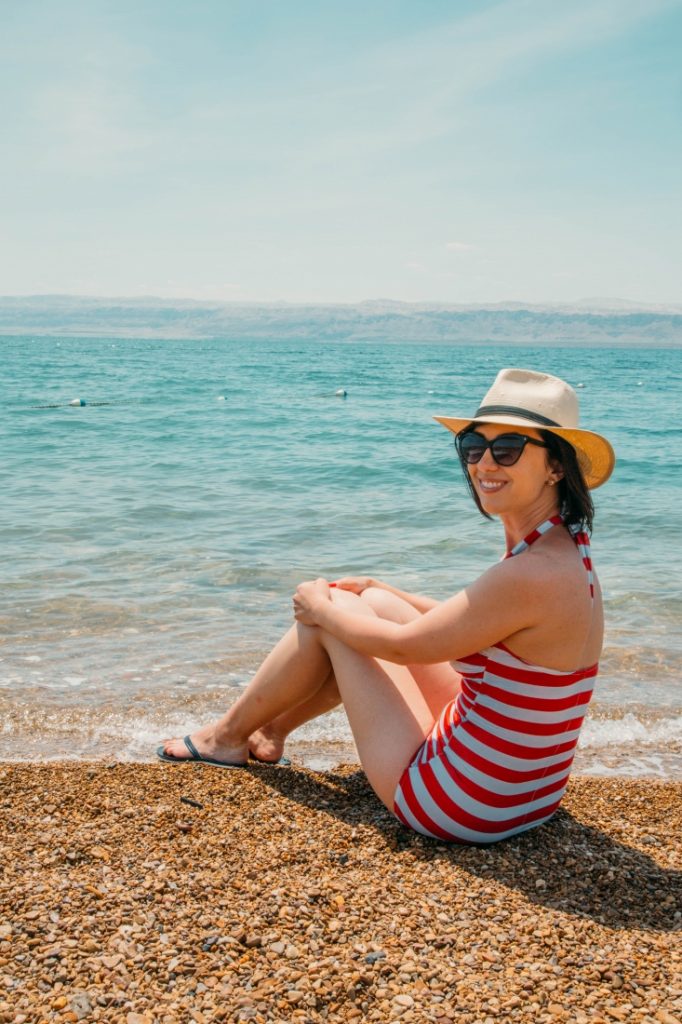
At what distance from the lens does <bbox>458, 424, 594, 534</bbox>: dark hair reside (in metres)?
3.17

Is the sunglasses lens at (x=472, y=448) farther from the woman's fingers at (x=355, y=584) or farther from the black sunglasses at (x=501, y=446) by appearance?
the woman's fingers at (x=355, y=584)

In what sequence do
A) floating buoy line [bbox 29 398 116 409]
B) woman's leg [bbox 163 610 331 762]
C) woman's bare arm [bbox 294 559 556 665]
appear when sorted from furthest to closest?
1. floating buoy line [bbox 29 398 116 409]
2. woman's leg [bbox 163 610 331 762]
3. woman's bare arm [bbox 294 559 556 665]

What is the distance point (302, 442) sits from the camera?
1977 cm

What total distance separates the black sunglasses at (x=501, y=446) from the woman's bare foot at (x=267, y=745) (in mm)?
1789

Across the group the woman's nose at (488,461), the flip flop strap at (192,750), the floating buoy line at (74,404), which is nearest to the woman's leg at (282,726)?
the flip flop strap at (192,750)

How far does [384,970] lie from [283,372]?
50343 mm

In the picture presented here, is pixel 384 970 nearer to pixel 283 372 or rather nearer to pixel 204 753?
pixel 204 753

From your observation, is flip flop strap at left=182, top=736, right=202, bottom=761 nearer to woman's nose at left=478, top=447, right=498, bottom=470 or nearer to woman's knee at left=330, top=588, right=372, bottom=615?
woman's knee at left=330, top=588, right=372, bottom=615

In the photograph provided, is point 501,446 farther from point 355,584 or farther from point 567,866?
point 567,866

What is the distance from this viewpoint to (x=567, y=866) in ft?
11.0

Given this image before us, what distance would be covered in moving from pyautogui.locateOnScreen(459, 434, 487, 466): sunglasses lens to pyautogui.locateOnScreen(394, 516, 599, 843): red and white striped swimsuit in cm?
33

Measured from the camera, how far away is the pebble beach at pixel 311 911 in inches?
99.0

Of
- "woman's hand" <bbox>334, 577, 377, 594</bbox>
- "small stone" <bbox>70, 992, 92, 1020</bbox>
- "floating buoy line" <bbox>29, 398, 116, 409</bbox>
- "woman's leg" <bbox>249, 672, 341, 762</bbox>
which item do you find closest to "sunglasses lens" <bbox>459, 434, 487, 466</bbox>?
"woman's hand" <bbox>334, 577, 377, 594</bbox>

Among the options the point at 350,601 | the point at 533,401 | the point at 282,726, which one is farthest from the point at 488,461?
the point at 282,726
